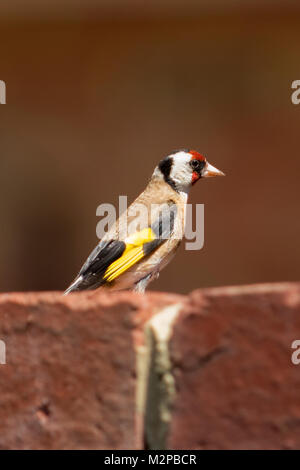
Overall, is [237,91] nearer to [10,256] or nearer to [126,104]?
[126,104]

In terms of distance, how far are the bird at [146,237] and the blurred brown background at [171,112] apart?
7.64 ft

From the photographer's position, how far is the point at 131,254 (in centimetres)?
329

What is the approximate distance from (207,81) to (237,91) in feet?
0.64

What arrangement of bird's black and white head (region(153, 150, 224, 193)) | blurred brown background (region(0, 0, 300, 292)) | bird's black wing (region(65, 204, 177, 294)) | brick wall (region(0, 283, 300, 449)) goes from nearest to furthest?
brick wall (region(0, 283, 300, 449))
bird's black wing (region(65, 204, 177, 294))
bird's black and white head (region(153, 150, 224, 193))
blurred brown background (region(0, 0, 300, 292))

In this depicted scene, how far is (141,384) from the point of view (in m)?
1.38

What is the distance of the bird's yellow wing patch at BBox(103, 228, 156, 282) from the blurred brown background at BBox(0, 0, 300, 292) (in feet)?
9.43

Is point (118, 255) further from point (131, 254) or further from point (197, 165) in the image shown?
point (197, 165)

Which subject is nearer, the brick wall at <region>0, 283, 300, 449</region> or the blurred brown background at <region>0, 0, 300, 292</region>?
the brick wall at <region>0, 283, 300, 449</region>

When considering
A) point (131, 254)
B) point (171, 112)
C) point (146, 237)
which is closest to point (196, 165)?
point (146, 237)

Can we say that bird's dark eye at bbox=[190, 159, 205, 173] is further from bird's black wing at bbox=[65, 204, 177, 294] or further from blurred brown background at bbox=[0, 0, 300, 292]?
blurred brown background at bbox=[0, 0, 300, 292]

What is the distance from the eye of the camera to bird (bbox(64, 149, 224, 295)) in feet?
10.5

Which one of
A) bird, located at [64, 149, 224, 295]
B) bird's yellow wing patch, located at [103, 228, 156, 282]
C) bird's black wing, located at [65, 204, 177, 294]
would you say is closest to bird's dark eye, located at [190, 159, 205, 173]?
bird, located at [64, 149, 224, 295]

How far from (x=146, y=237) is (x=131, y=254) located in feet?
0.43
